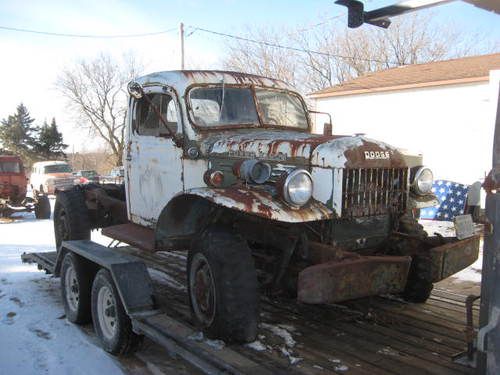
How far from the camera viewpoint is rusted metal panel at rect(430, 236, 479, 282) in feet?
12.5

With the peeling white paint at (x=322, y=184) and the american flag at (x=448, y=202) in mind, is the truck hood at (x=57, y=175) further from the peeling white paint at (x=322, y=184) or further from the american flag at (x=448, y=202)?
the peeling white paint at (x=322, y=184)

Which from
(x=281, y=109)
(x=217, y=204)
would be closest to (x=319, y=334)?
(x=217, y=204)

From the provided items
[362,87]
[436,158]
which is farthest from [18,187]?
[436,158]

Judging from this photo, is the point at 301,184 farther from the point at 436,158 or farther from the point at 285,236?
the point at 436,158

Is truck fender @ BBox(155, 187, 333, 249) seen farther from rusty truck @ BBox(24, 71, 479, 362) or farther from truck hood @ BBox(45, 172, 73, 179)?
truck hood @ BBox(45, 172, 73, 179)

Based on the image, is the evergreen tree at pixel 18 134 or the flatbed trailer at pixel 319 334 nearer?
the flatbed trailer at pixel 319 334

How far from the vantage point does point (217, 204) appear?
12.0 ft

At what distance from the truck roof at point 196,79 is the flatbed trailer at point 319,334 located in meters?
1.66

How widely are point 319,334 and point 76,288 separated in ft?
7.57

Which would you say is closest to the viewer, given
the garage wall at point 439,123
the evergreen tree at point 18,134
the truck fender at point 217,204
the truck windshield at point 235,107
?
the truck fender at point 217,204

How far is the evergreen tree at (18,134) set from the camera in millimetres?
49250

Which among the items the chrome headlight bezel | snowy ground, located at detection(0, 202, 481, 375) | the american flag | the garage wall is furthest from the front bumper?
the garage wall

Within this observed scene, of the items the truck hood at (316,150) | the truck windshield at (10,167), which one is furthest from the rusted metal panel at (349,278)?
the truck windshield at (10,167)

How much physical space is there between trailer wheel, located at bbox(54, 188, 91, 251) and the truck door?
3.41 feet
